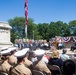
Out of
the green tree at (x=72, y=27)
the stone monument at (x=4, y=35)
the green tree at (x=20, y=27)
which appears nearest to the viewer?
the stone monument at (x=4, y=35)

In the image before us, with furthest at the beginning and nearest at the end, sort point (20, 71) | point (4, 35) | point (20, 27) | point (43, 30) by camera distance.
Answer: point (43, 30)
point (20, 27)
point (4, 35)
point (20, 71)

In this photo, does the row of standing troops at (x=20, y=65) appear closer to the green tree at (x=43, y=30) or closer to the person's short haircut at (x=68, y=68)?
the person's short haircut at (x=68, y=68)

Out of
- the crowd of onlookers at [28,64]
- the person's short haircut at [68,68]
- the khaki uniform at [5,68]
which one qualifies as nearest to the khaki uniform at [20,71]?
the crowd of onlookers at [28,64]

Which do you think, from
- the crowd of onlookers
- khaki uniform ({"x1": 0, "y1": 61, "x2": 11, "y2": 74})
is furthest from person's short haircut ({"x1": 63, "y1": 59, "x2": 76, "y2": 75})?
khaki uniform ({"x1": 0, "y1": 61, "x2": 11, "y2": 74})

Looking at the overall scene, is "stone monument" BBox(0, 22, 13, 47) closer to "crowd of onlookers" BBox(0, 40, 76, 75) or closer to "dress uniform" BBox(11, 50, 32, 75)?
"crowd of onlookers" BBox(0, 40, 76, 75)

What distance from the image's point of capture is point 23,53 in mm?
6234

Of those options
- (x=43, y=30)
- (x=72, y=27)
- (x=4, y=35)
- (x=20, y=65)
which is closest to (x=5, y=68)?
(x=20, y=65)

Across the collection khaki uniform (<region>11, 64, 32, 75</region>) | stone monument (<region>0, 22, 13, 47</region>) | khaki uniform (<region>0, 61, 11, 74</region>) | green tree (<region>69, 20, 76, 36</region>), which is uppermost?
green tree (<region>69, 20, 76, 36</region>)

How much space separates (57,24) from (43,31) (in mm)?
8116

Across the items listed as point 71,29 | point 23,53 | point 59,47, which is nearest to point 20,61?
point 23,53

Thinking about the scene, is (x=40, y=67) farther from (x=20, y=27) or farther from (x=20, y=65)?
(x=20, y=27)

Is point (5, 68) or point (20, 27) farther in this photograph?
point (20, 27)

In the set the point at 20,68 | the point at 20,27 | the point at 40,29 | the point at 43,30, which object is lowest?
the point at 20,68

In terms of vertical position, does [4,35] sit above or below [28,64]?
above
